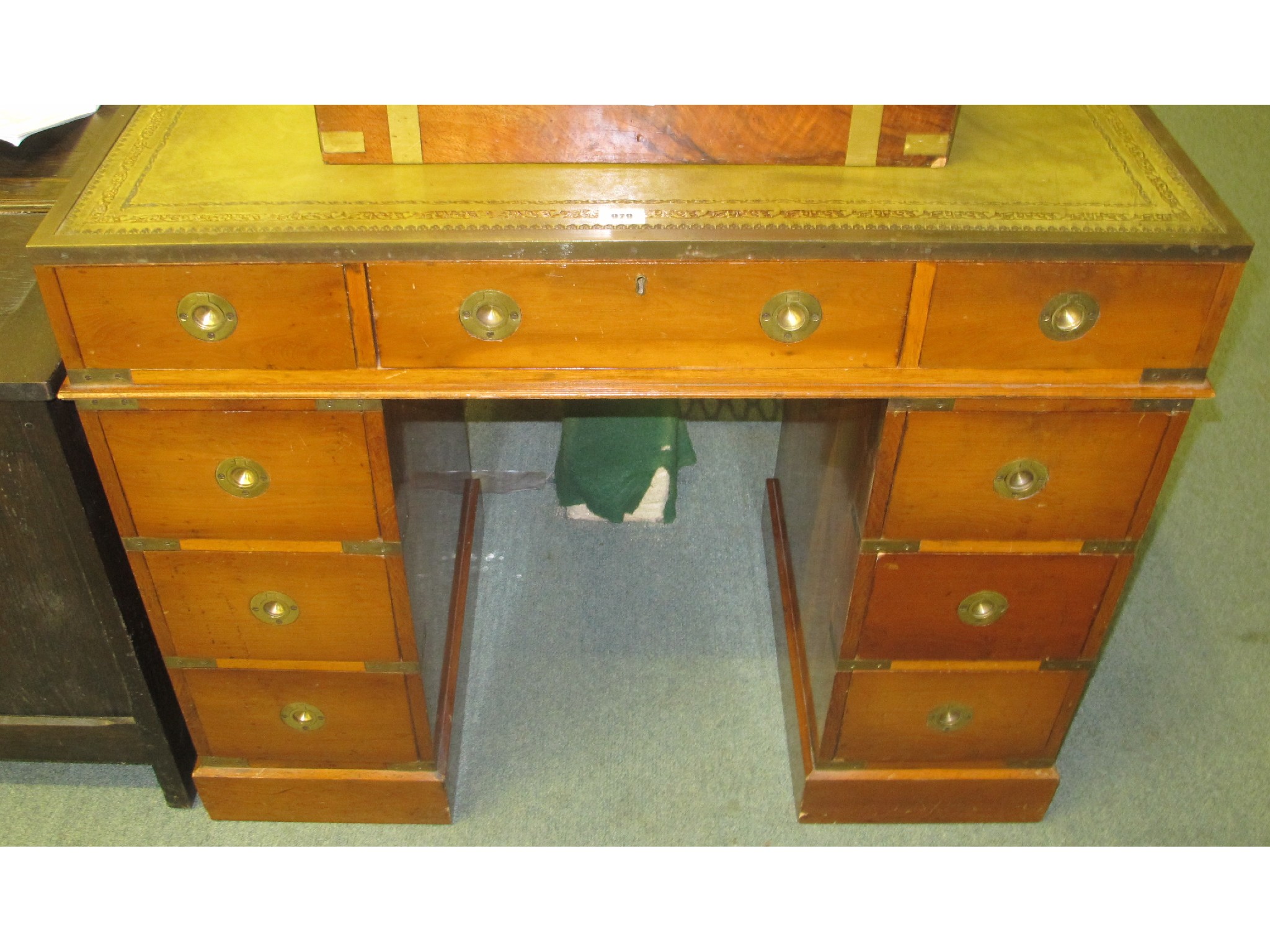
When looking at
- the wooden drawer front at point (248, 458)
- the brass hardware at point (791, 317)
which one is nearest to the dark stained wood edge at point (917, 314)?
the brass hardware at point (791, 317)

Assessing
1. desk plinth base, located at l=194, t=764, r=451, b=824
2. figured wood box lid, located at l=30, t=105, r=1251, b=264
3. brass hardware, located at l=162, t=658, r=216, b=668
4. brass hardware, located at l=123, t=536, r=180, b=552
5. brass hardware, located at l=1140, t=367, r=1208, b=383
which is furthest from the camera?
desk plinth base, located at l=194, t=764, r=451, b=824

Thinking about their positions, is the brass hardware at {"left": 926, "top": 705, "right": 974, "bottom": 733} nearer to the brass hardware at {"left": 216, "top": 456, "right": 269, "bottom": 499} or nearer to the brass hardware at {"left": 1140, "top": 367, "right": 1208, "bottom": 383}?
the brass hardware at {"left": 1140, "top": 367, "right": 1208, "bottom": 383}

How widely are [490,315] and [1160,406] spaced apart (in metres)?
0.86

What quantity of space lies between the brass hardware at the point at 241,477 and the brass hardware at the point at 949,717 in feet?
3.54

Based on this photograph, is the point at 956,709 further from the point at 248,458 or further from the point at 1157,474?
the point at 248,458

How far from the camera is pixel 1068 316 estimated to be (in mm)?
1416

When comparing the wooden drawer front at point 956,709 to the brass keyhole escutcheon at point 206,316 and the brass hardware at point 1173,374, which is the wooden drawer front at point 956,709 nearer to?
the brass hardware at point 1173,374

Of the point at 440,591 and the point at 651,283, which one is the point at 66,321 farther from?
the point at 440,591

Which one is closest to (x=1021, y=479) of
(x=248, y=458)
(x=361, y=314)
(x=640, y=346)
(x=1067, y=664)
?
(x=1067, y=664)

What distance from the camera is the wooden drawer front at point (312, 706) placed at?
71.1 inches

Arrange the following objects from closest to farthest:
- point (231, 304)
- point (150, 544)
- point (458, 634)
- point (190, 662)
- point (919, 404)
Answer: point (231, 304), point (919, 404), point (150, 544), point (190, 662), point (458, 634)

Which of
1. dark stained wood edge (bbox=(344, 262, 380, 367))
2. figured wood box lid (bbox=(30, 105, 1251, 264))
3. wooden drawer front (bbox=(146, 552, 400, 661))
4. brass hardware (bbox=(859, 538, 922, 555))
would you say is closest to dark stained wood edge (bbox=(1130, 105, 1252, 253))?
figured wood box lid (bbox=(30, 105, 1251, 264))

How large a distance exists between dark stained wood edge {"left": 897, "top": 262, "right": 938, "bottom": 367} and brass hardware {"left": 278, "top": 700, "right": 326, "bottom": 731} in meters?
1.05

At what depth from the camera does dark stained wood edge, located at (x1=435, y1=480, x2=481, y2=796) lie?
6.64ft
